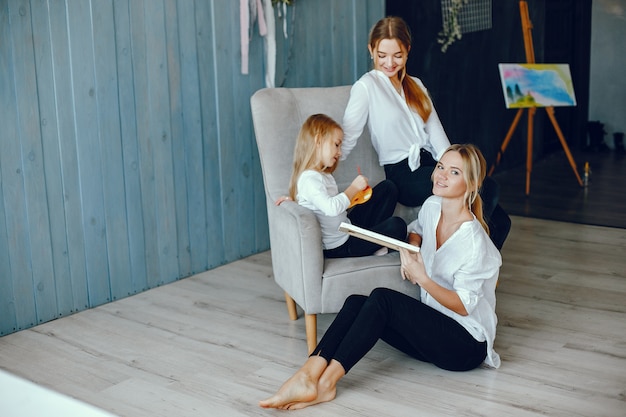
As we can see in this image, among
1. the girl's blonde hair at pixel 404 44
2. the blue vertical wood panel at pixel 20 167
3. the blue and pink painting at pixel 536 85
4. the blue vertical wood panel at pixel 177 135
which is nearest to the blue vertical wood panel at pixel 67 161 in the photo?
the blue vertical wood panel at pixel 20 167

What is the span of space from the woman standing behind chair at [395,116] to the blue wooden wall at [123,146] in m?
0.83

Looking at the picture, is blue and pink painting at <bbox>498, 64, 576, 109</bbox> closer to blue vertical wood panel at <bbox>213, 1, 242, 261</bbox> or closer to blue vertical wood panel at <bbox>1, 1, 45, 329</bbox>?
blue vertical wood panel at <bbox>213, 1, 242, 261</bbox>

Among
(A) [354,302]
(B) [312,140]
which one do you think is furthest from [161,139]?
(A) [354,302]

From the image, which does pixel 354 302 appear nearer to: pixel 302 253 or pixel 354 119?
pixel 302 253

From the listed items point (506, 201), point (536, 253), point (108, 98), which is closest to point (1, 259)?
point (108, 98)

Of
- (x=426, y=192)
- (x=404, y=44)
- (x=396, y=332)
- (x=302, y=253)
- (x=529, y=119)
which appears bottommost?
(x=396, y=332)

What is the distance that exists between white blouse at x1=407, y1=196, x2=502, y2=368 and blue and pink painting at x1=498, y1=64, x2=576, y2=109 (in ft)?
9.15

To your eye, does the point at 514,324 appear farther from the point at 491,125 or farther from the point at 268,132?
the point at 491,125

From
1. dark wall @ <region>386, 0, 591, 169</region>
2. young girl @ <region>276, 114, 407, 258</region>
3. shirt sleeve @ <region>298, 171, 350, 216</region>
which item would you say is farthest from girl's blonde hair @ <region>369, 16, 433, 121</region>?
dark wall @ <region>386, 0, 591, 169</region>

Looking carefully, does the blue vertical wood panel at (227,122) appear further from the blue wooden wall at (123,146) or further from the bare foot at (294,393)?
the bare foot at (294,393)

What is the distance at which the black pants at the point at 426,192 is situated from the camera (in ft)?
10.4

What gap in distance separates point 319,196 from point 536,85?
116 inches

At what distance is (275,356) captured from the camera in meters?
2.78

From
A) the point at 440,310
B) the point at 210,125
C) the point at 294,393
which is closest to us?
the point at 294,393
